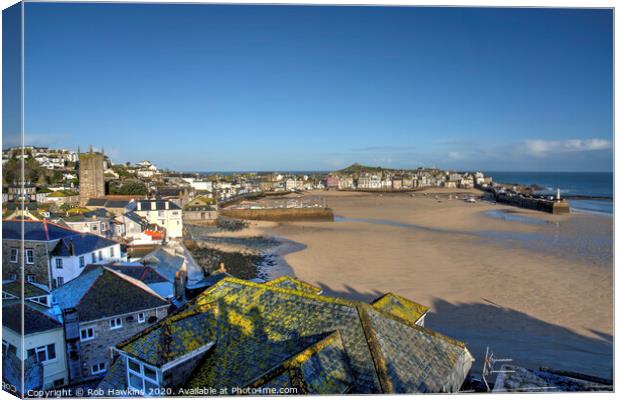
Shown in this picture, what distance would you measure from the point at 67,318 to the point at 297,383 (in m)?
4.85

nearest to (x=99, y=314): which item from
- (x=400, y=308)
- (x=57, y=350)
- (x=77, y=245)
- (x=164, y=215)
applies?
(x=57, y=350)

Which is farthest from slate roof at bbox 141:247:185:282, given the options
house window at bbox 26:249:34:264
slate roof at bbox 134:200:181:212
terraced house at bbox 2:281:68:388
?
slate roof at bbox 134:200:181:212

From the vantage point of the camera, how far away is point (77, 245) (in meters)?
9.73

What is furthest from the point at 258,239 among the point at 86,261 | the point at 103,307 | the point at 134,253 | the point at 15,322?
the point at 15,322

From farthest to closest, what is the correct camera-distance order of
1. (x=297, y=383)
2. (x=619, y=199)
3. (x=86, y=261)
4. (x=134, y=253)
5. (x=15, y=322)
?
1. (x=134, y=253)
2. (x=86, y=261)
3. (x=15, y=322)
4. (x=619, y=199)
5. (x=297, y=383)

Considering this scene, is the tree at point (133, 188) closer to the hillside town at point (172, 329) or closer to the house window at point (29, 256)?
the hillside town at point (172, 329)

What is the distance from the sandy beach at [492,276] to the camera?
929cm

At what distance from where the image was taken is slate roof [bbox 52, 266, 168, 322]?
6.59 meters

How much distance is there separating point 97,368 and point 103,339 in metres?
0.46

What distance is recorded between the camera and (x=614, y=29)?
4.20 metres

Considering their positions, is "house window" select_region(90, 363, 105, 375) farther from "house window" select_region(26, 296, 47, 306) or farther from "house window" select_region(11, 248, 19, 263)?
"house window" select_region(11, 248, 19, 263)

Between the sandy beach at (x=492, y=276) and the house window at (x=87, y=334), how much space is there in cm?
668

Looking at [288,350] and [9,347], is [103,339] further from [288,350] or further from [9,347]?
[288,350]

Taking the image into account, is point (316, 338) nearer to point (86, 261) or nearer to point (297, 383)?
point (297, 383)
